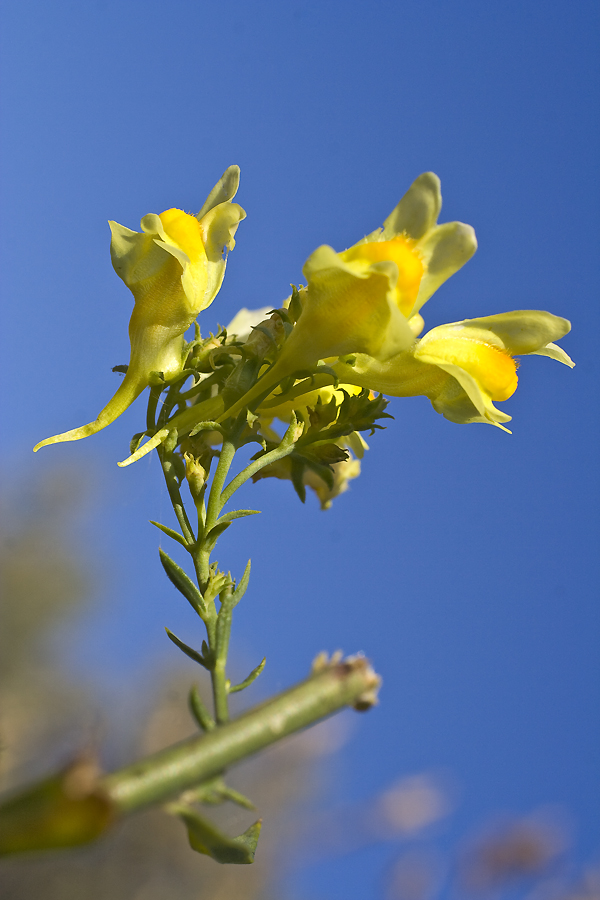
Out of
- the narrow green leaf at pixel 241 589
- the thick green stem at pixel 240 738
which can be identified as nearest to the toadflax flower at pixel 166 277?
the narrow green leaf at pixel 241 589

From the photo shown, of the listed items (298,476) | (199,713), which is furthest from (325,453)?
(199,713)

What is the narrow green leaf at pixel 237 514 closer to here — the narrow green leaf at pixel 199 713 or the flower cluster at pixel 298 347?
the flower cluster at pixel 298 347

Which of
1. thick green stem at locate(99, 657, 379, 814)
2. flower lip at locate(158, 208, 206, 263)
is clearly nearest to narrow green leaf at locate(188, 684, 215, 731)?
thick green stem at locate(99, 657, 379, 814)

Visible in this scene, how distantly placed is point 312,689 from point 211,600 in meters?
0.51

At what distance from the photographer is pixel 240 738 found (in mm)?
594

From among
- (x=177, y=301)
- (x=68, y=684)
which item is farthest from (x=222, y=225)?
(x=68, y=684)

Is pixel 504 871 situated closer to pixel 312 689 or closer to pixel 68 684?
pixel 312 689

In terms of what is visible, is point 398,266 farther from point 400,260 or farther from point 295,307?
point 295,307

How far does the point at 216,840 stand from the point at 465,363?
0.78m

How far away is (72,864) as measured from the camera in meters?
6.60

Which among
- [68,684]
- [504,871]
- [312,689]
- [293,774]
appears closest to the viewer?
[312,689]

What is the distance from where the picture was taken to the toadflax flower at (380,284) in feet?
3.59

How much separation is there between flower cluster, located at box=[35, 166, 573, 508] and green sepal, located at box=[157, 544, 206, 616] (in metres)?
0.17

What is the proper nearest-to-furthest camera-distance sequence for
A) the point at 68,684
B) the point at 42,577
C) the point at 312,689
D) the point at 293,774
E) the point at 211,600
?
the point at 312,689
the point at 211,600
the point at 293,774
the point at 68,684
the point at 42,577
